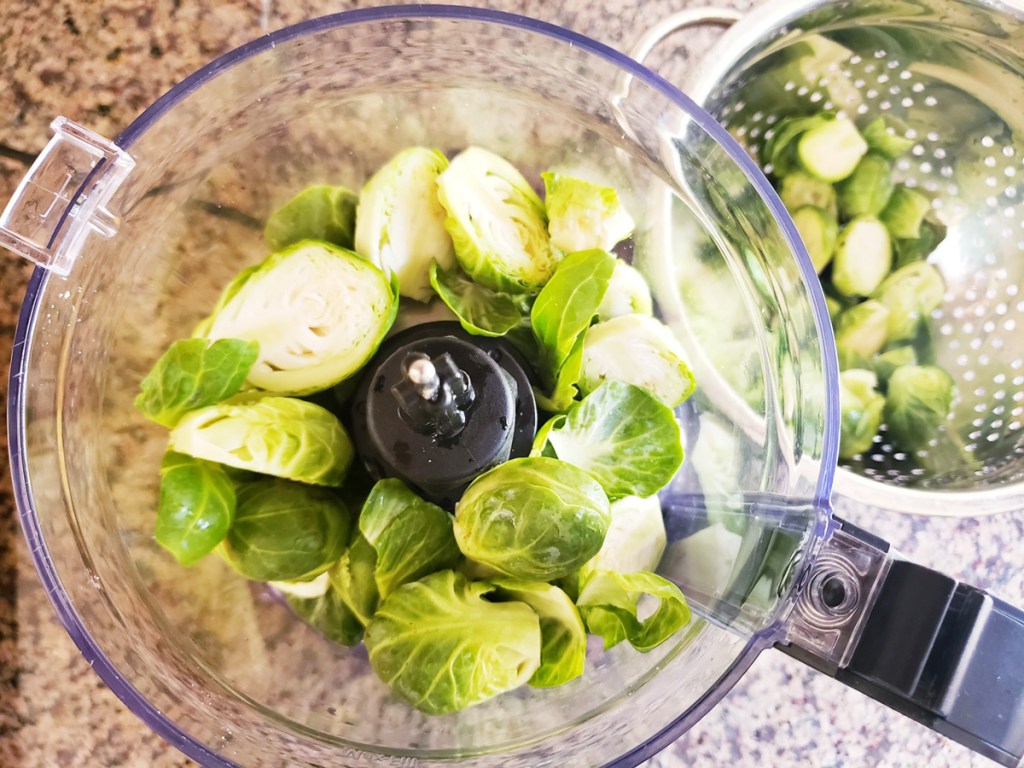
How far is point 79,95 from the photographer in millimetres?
893

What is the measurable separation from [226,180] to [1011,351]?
36.0 inches

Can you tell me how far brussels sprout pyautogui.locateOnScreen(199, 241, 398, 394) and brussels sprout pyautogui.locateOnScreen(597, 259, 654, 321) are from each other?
0.21 metres

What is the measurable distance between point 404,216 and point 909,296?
0.64 m

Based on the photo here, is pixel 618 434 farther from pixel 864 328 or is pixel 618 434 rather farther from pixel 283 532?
pixel 864 328

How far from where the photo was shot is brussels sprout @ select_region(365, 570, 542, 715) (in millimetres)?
674

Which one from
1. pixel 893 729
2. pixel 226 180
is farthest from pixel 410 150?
pixel 893 729

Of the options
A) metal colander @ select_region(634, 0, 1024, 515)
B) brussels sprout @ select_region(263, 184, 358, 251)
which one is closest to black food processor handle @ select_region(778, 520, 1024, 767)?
metal colander @ select_region(634, 0, 1024, 515)

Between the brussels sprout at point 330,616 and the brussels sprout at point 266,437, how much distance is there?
128mm

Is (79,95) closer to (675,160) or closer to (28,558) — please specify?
(28,558)

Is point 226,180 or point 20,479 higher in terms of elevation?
point 226,180

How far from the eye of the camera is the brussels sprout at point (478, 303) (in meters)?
0.76

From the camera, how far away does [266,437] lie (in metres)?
0.67

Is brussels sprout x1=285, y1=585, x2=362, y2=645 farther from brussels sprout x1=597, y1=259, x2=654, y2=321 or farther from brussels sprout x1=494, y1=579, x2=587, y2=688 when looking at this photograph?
brussels sprout x1=597, y1=259, x2=654, y2=321

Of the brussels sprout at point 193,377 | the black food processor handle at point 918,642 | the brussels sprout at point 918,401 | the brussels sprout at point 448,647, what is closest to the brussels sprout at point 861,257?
the brussels sprout at point 918,401
